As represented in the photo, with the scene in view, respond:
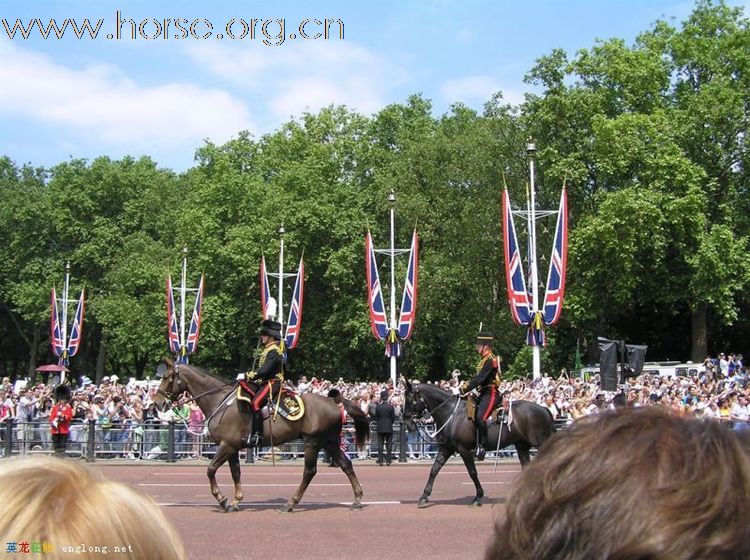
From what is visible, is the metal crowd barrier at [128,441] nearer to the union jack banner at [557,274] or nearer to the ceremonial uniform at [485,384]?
the union jack banner at [557,274]

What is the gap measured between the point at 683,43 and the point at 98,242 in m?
39.2

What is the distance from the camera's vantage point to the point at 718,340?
4919cm

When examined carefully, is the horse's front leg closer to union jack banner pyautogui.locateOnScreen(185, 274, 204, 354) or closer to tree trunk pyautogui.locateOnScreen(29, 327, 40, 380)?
union jack banner pyautogui.locateOnScreen(185, 274, 204, 354)

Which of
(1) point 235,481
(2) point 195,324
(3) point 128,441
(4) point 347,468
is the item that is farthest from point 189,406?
(2) point 195,324

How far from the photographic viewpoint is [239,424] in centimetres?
1462

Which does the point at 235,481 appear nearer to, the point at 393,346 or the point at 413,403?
the point at 413,403

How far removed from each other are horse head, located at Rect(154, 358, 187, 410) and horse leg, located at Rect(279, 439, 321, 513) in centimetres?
226

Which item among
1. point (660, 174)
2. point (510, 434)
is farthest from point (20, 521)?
point (660, 174)

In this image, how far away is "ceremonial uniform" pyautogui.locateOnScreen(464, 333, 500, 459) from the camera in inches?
592

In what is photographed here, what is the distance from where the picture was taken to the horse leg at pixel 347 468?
46.9ft

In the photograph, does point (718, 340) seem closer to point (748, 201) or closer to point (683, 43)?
point (748, 201)

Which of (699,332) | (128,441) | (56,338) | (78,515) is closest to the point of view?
(78,515)

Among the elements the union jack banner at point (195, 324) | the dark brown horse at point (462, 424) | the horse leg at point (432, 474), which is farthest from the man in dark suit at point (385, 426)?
the union jack banner at point (195, 324)

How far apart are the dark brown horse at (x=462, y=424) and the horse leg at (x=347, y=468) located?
4.08 ft
